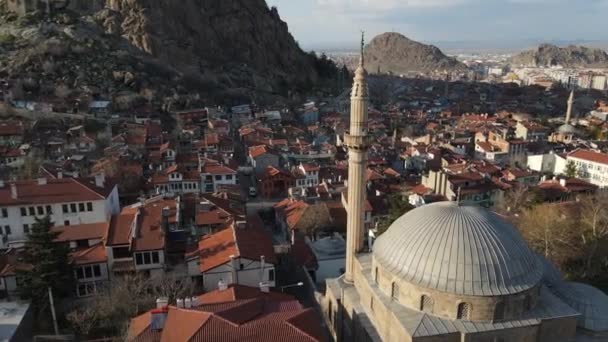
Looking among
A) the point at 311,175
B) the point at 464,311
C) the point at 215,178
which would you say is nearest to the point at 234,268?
the point at 464,311

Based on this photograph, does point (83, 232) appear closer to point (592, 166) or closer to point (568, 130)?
point (592, 166)

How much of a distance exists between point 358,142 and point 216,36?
105641mm

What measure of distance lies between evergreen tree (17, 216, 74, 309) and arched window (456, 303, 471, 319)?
1767cm

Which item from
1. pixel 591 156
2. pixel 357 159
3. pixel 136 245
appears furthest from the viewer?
pixel 591 156

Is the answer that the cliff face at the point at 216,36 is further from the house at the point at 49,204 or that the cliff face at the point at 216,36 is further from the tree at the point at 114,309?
the tree at the point at 114,309

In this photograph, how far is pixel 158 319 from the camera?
1680cm

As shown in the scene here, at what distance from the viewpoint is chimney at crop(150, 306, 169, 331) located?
16.7m

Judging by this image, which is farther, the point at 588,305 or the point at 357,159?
the point at 357,159

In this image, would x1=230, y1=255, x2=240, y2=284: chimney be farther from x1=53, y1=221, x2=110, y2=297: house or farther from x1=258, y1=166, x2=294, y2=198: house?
x1=258, y1=166, x2=294, y2=198: house

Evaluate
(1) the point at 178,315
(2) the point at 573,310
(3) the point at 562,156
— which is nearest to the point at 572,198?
(3) the point at 562,156

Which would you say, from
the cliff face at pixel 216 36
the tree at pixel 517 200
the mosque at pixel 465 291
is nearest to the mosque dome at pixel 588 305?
the mosque at pixel 465 291

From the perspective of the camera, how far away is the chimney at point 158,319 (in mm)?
16688

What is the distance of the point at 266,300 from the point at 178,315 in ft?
11.9

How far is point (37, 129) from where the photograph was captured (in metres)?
53.9
